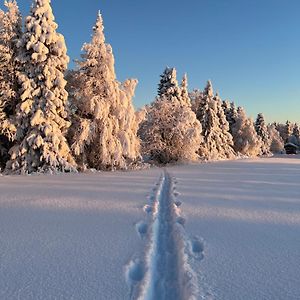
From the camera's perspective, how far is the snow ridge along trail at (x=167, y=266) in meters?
3.83

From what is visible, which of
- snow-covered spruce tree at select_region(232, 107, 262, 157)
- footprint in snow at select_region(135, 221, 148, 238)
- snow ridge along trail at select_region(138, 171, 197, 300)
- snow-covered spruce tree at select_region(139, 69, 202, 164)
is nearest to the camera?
snow ridge along trail at select_region(138, 171, 197, 300)

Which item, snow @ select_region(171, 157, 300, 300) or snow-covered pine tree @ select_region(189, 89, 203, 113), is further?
snow-covered pine tree @ select_region(189, 89, 203, 113)

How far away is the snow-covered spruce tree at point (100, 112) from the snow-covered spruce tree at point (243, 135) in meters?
48.9

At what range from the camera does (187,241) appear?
5785 mm

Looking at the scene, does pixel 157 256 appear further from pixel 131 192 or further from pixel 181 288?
pixel 131 192

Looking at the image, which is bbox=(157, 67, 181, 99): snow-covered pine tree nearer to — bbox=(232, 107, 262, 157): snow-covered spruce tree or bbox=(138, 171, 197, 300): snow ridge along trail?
bbox=(232, 107, 262, 157): snow-covered spruce tree

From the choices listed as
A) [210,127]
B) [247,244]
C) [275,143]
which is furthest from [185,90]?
[275,143]

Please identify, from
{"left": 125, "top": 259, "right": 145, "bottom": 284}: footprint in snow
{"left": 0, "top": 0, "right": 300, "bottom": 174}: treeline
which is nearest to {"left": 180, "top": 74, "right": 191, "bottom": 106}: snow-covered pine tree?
{"left": 0, "top": 0, "right": 300, "bottom": 174}: treeline

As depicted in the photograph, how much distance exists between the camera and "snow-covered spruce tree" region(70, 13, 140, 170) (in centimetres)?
2322

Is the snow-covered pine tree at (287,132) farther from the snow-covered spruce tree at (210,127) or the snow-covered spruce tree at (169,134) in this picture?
the snow-covered spruce tree at (169,134)

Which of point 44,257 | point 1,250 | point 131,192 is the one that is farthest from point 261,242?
point 131,192

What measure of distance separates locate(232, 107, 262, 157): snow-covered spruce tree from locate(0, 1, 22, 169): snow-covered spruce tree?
5509cm

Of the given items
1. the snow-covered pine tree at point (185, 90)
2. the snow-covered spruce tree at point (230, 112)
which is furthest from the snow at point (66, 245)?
the snow-covered spruce tree at point (230, 112)

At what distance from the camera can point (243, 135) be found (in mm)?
70750
